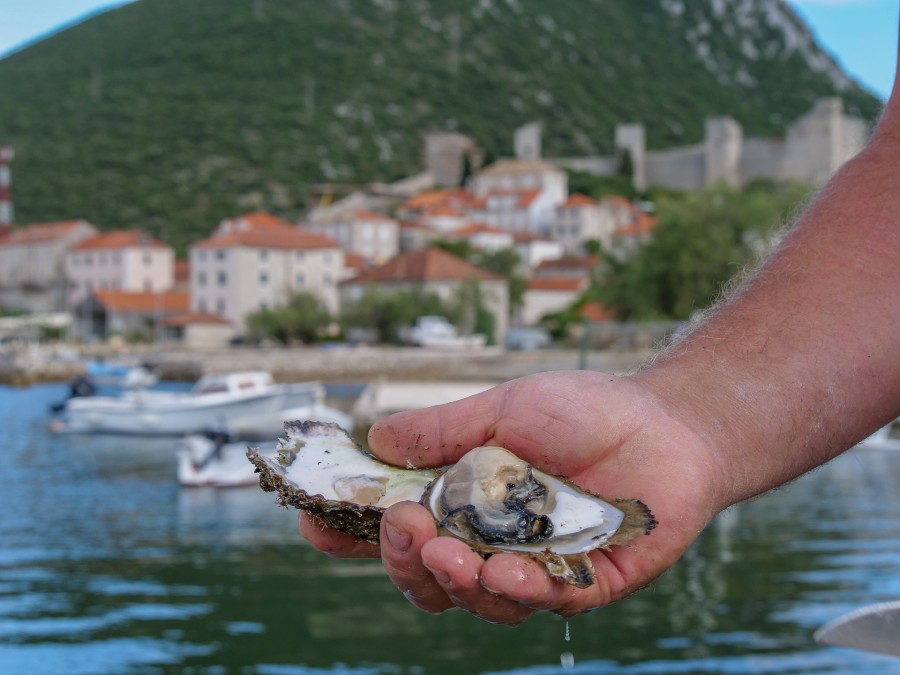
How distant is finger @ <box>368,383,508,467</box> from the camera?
79.5 inches

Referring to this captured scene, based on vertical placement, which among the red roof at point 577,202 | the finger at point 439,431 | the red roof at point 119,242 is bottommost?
the finger at point 439,431

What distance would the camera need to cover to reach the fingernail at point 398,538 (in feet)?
6.18

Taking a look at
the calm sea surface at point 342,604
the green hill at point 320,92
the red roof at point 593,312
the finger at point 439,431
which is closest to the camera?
the finger at point 439,431

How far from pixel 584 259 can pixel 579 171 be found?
36.0 meters

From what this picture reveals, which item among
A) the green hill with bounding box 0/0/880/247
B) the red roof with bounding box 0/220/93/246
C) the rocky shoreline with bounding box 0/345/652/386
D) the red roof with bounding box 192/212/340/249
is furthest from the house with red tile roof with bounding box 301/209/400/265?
the rocky shoreline with bounding box 0/345/652/386

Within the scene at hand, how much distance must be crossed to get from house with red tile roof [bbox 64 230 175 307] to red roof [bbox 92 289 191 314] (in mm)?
3848

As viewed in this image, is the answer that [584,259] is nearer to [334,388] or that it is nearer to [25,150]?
[334,388]

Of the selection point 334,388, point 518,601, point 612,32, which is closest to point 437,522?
point 518,601

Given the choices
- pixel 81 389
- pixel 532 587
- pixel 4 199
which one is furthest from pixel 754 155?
pixel 532 587

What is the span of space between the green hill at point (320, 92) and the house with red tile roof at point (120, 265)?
56.2 ft

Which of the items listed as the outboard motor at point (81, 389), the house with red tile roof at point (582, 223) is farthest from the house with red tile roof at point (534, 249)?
the outboard motor at point (81, 389)

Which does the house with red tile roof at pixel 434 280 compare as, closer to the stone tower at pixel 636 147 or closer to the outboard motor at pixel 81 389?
the outboard motor at pixel 81 389

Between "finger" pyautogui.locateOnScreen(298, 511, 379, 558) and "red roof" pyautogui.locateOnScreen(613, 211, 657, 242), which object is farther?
"red roof" pyautogui.locateOnScreen(613, 211, 657, 242)

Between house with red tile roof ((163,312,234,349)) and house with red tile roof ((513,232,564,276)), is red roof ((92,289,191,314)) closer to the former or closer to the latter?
house with red tile roof ((163,312,234,349))
